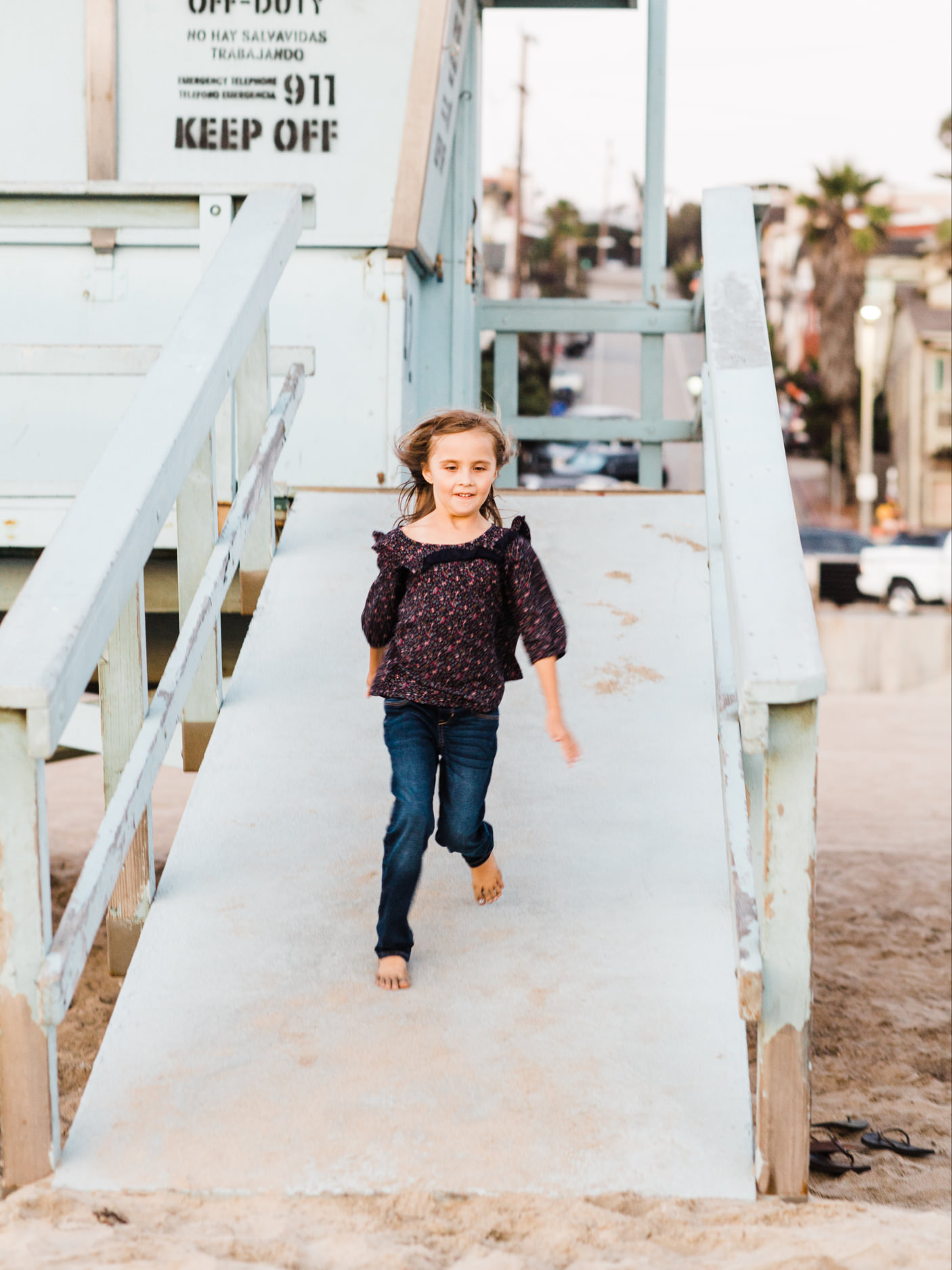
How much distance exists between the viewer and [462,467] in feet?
9.40

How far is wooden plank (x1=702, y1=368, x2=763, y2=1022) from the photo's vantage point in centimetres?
221

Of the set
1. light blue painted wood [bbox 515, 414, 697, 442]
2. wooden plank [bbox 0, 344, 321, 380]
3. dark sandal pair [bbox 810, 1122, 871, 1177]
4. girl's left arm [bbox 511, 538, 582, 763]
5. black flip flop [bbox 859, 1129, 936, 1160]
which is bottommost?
black flip flop [bbox 859, 1129, 936, 1160]

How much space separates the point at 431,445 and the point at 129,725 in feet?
3.14

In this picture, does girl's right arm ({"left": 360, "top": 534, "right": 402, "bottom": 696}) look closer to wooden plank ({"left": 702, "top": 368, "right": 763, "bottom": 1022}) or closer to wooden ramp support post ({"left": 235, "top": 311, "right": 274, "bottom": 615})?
wooden plank ({"left": 702, "top": 368, "right": 763, "bottom": 1022})

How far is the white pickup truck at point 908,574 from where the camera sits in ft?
77.0

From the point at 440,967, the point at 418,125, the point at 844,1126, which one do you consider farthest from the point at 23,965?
the point at 418,125

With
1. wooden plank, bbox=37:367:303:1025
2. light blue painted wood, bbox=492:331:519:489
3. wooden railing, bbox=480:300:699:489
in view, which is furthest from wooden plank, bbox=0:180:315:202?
light blue painted wood, bbox=492:331:519:489

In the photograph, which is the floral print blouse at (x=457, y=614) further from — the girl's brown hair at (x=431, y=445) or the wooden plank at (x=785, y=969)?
the wooden plank at (x=785, y=969)

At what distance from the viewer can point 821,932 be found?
656 cm

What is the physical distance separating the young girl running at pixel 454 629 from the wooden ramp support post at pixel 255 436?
1147 millimetres

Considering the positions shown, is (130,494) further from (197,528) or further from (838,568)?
(838,568)

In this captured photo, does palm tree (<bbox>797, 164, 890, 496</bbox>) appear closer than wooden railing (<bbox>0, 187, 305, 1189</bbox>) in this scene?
No

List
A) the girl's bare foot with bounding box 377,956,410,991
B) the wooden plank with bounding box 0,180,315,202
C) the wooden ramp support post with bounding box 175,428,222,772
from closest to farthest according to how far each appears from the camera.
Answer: the girl's bare foot with bounding box 377,956,410,991 → the wooden ramp support post with bounding box 175,428,222,772 → the wooden plank with bounding box 0,180,315,202

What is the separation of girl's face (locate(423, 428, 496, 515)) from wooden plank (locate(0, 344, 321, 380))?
5.28 ft
